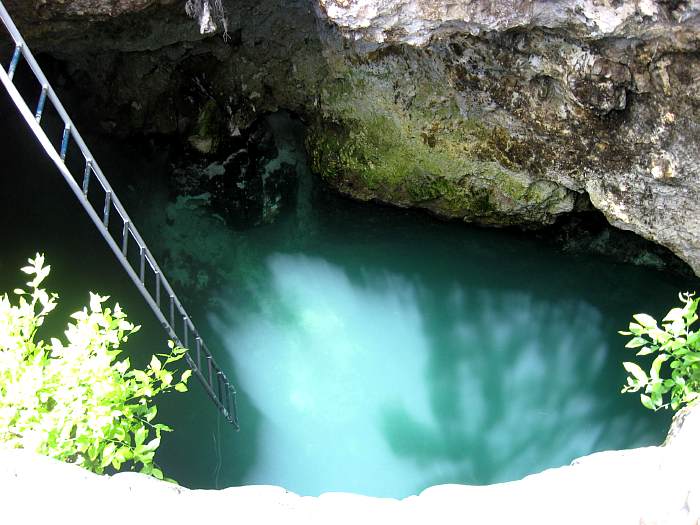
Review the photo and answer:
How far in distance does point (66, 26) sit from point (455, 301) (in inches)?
136

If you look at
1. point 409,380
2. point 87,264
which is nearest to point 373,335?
point 409,380

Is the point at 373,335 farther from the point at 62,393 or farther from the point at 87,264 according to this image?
the point at 62,393

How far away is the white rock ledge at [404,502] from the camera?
1878 millimetres

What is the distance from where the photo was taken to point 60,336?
4750 millimetres

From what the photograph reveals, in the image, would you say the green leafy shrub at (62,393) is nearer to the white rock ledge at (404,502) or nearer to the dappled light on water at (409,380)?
the white rock ledge at (404,502)

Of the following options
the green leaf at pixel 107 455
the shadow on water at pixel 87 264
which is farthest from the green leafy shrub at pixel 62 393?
the shadow on water at pixel 87 264

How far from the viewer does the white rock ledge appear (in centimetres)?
188

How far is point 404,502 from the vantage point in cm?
220

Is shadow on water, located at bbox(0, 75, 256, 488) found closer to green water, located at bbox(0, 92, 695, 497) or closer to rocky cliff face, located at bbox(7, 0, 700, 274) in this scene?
green water, located at bbox(0, 92, 695, 497)

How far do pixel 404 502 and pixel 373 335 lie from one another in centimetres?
294

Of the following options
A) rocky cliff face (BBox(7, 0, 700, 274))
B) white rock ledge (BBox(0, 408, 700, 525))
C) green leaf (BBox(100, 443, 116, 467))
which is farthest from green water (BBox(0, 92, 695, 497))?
white rock ledge (BBox(0, 408, 700, 525))

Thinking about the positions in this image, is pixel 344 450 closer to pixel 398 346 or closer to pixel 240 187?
pixel 398 346

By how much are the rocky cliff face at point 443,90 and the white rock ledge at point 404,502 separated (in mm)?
2036

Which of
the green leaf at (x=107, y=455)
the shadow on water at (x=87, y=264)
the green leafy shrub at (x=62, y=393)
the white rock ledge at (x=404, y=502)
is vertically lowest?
the white rock ledge at (x=404, y=502)
